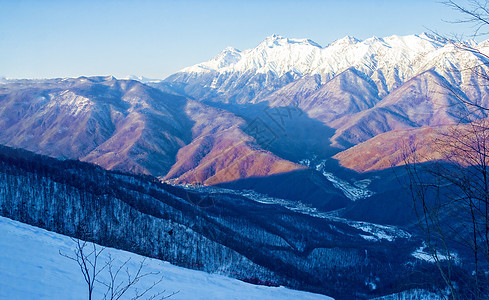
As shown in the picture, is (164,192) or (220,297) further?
(164,192)

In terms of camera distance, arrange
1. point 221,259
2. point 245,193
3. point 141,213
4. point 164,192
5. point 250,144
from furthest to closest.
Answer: point 250,144, point 245,193, point 164,192, point 141,213, point 221,259

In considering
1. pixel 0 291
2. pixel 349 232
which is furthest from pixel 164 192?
pixel 0 291

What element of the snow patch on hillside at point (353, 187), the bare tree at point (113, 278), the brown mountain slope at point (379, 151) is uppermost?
the brown mountain slope at point (379, 151)

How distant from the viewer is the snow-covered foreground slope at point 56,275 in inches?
515

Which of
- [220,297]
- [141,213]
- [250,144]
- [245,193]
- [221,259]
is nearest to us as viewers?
[220,297]

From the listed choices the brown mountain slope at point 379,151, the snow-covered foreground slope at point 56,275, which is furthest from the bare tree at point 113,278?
the brown mountain slope at point 379,151

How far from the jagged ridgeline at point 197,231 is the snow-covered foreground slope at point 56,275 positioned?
17964mm

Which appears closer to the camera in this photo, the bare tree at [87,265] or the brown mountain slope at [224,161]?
the bare tree at [87,265]

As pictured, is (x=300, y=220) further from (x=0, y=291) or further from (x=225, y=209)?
(x=0, y=291)

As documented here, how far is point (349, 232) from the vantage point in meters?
90.4

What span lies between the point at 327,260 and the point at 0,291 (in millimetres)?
64676

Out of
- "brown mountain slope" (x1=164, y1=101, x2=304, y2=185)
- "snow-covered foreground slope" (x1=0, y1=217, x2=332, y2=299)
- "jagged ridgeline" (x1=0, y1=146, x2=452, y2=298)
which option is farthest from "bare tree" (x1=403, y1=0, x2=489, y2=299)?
"brown mountain slope" (x1=164, y1=101, x2=304, y2=185)

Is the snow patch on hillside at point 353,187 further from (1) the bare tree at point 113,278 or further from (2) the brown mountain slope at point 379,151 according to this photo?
(1) the bare tree at point 113,278

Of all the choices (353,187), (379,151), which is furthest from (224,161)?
(379,151)
